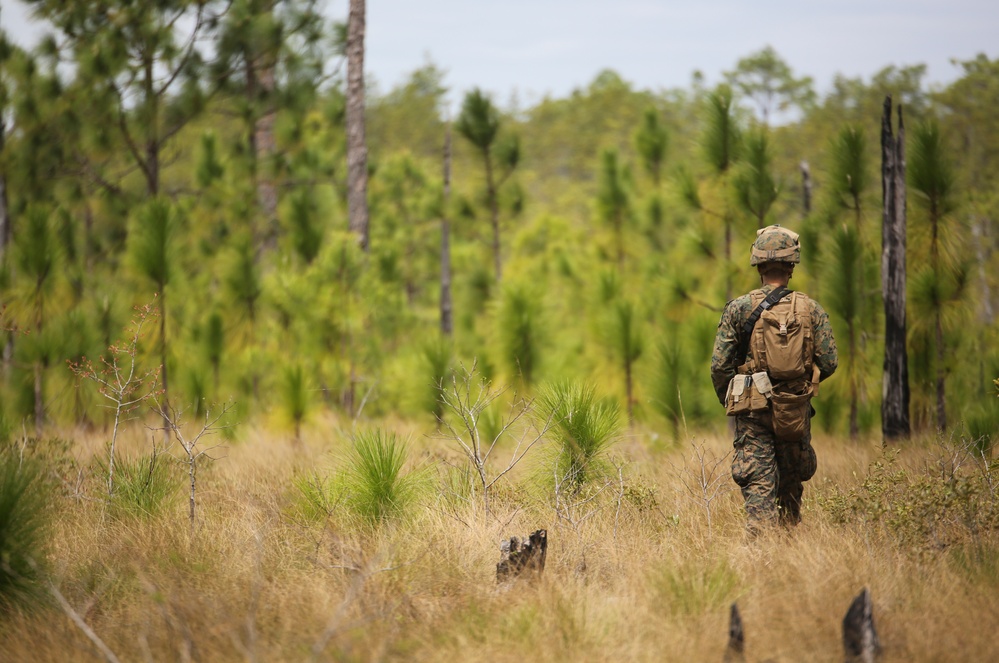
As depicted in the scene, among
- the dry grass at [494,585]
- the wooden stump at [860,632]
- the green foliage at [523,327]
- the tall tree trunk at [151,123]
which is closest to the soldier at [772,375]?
the dry grass at [494,585]

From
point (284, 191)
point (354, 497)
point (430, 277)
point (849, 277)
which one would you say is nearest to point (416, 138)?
point (430, 277)

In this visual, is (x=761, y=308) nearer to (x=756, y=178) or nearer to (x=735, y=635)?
(x=735, y=635)

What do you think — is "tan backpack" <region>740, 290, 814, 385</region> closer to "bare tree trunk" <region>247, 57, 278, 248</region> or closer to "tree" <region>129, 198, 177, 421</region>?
"tree" <region>129, 198, 177, 421</region>

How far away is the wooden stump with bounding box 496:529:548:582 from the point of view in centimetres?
351

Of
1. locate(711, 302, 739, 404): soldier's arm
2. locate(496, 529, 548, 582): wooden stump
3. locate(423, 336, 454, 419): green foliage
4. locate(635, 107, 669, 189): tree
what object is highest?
→ locate(635, 107, 669, 189): tree

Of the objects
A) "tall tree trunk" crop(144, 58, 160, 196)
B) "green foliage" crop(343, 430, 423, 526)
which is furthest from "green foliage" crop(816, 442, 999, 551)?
"tall tree trunk" crop(144, 58, 160, 196)

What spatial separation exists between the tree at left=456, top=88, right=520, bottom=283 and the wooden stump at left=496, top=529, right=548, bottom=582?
871cm

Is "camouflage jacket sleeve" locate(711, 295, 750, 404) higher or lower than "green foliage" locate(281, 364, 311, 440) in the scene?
higher

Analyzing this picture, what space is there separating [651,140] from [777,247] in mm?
8101

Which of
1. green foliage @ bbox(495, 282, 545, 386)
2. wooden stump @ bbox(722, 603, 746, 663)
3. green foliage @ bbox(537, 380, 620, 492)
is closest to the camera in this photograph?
wooden stump @ bbox(722, 603, 746, 663)

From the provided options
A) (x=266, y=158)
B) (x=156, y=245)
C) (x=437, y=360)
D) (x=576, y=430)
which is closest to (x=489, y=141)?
(x=266, y=158)

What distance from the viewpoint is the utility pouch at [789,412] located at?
4.09 metres

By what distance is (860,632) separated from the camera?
2.70 meters

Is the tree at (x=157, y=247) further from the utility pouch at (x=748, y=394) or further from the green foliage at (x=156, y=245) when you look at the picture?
the utility pouch at (x=748, y=394)
